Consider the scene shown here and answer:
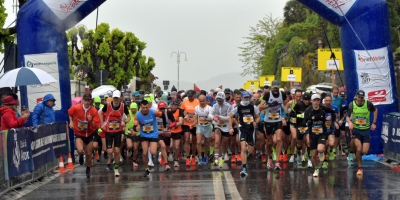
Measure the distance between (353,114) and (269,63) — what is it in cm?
6129

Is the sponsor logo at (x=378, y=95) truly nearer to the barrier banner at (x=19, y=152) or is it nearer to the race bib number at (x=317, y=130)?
the race bib number at (x=317, y=130)

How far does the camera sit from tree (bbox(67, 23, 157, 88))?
185ft

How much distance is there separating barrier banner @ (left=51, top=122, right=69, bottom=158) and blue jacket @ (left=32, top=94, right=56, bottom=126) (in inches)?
8.1

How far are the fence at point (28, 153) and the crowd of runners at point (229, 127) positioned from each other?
708 mm

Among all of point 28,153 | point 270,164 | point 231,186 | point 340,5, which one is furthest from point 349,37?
point 28,153

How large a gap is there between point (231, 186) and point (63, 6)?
8192mm

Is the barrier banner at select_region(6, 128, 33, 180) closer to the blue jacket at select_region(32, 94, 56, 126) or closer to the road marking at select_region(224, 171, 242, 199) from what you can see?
Result: the blue jacket at select_region(32, 94, 56, 126)

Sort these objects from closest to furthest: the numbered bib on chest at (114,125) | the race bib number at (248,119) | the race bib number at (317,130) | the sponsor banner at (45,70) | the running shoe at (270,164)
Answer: the race bib number at (317,130)
the numbered bib on chest at (114,125)
the race bib number at (248,119)
the running shoe at (270,164)
the sponsor banner at (45,70)

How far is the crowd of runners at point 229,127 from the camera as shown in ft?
49.4

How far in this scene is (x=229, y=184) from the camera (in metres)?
13.2

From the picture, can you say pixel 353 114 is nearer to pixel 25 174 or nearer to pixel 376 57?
pixel 376 57

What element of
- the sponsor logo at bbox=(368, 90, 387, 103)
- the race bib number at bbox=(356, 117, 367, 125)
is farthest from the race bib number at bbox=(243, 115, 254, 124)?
the sponsor logo at bbox=(368, 90, 387, 103)

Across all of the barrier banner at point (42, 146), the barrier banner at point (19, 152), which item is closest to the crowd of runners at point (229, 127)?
the barrier banner at point (42, 146)

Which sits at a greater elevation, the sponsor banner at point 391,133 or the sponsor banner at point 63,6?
the sponsor banner at point 63,6
